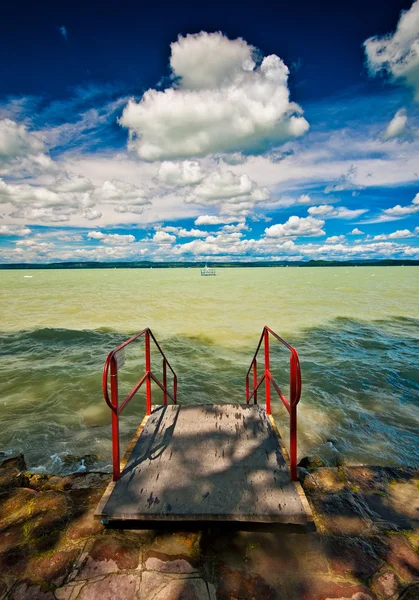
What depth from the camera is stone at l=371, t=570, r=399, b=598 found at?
2.40 m

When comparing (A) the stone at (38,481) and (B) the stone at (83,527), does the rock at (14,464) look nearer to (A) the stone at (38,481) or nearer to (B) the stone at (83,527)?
(A) the stone at (38,481)

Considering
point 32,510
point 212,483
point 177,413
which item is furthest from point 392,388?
point 32,510

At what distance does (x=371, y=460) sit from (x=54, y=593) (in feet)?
17.4

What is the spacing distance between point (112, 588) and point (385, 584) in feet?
6.82

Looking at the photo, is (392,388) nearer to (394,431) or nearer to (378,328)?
(394,431)

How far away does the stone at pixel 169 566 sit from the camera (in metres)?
2.55

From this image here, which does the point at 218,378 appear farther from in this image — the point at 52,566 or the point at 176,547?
the point at 52,566

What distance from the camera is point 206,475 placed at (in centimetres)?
351

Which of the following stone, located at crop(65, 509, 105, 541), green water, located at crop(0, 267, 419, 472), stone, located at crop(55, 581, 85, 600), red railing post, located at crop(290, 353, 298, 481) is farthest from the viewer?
green water, located at crop(0, 267, 419, 472)

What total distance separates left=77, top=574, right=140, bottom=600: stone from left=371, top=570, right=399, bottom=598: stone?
1809 millimetres

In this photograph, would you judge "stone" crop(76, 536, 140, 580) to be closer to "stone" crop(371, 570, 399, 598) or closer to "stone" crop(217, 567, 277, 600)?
"stone" crop(217, 567, 277, 600)

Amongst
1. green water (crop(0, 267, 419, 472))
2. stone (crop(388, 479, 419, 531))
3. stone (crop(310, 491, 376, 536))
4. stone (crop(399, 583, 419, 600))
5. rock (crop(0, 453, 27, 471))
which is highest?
stone (crop(399, 583, 419, 600))

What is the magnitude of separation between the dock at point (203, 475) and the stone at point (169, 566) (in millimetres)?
318

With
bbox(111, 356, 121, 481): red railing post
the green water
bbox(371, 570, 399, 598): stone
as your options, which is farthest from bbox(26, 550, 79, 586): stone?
the green water
